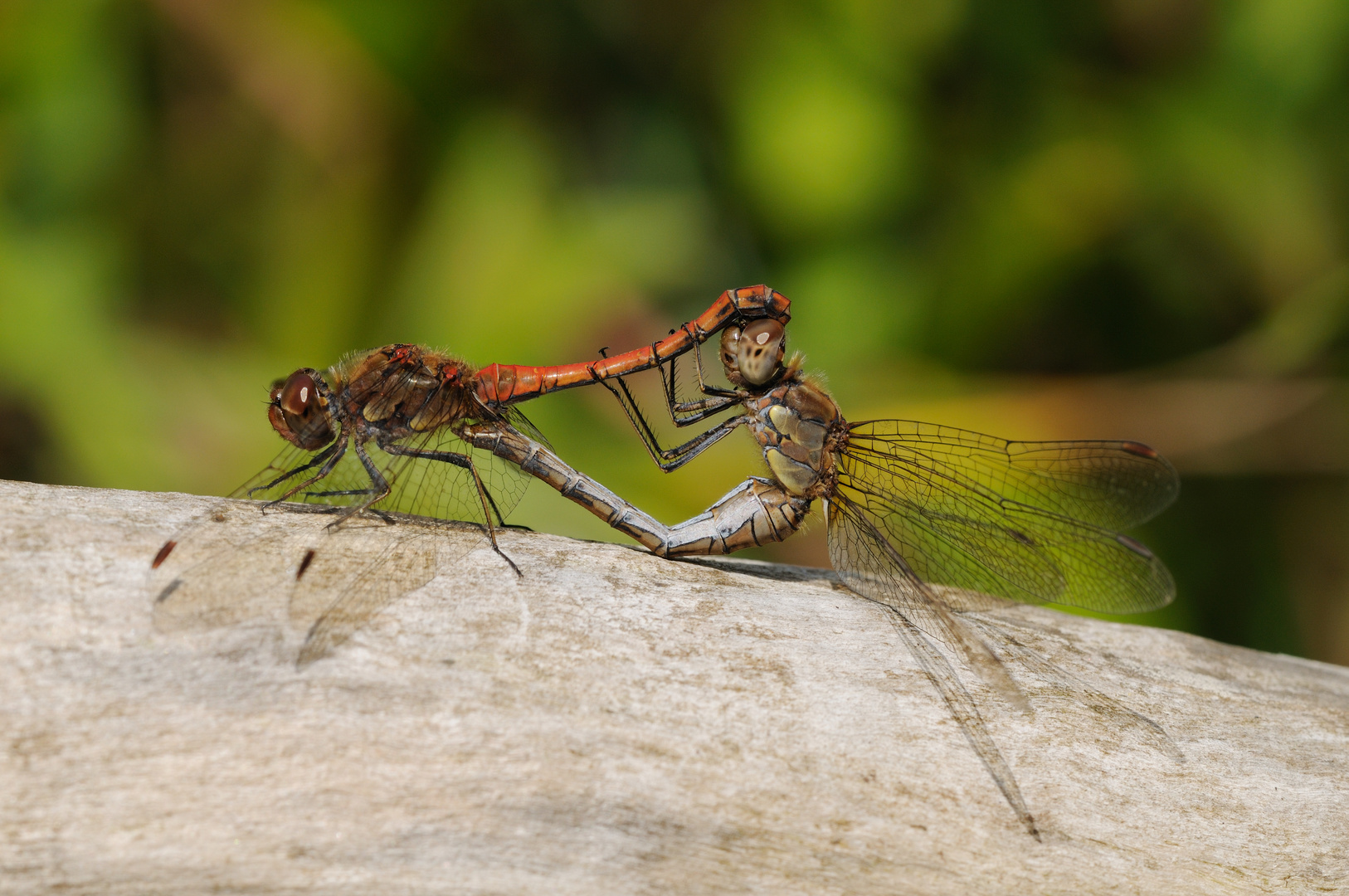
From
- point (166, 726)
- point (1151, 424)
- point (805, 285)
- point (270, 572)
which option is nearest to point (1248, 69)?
point (1151, 424)

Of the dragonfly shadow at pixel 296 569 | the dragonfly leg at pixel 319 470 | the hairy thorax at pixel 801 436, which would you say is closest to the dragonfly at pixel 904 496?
the hairy thorax at pixel 801 436

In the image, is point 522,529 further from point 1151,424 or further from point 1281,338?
point 1281,338

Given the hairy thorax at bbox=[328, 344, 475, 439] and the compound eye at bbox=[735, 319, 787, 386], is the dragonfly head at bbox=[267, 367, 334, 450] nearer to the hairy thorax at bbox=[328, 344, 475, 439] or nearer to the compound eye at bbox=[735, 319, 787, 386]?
the hairy thorax at bbox=[328, 344, 475, 439]

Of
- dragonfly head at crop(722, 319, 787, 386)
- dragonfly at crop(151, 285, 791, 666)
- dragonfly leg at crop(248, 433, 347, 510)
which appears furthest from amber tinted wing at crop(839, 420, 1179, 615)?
dragonfly leg at crop(248, 433, 347, 510)

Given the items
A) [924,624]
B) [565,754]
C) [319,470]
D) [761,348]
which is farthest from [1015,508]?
[319,470]

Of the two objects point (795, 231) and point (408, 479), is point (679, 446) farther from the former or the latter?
point (795, 231)

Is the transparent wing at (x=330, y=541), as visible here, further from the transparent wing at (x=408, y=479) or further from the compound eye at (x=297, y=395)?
the compound eye at (x=297, y=395)

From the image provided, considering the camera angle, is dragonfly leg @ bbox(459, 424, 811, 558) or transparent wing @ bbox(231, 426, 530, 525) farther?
dragonfly leg @ bbox(459, 424, 811, 558)
